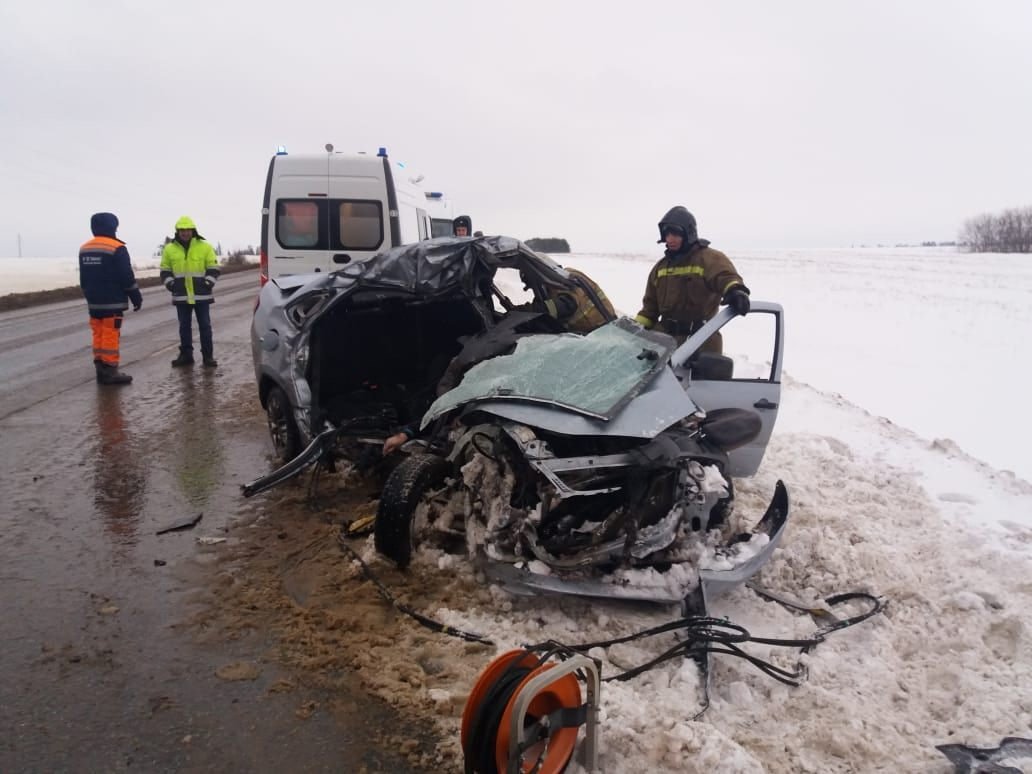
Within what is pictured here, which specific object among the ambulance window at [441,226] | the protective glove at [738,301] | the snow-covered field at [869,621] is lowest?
the snow-covered field at [869,621]

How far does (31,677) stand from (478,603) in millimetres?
1847

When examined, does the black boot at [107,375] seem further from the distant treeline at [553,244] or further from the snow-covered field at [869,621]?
the distant treeline at [553,244]

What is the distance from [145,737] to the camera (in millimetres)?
2520

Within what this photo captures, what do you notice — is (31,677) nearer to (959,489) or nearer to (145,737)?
(145,737)

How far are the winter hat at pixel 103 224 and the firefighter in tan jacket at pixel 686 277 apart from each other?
22.7 feet

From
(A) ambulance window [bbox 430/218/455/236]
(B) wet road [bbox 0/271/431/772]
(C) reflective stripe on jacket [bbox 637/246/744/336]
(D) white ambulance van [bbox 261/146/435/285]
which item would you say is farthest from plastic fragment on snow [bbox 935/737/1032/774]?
(A) ambulance window [bbox 430/218/455/236]

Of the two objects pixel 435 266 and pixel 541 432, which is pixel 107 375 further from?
pixel 541 432

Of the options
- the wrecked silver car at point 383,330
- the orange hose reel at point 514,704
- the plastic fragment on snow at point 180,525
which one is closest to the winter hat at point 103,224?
the wrecked silver car at point 383,330

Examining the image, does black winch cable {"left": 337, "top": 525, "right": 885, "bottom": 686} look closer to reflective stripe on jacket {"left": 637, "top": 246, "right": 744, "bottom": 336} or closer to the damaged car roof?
the damaged car roof

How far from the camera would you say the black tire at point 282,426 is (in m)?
5.28

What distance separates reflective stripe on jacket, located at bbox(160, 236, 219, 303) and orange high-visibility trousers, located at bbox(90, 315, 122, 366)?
102 cm

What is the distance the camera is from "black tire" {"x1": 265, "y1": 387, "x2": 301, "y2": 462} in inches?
208

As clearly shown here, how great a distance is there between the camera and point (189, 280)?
30.5 ft

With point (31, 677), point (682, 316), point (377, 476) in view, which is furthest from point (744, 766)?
point (682, 316)
